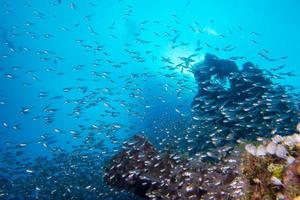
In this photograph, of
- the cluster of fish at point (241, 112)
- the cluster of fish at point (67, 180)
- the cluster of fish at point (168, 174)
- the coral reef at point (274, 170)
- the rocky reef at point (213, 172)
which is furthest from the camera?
the cluster of fish at point (241, 112)

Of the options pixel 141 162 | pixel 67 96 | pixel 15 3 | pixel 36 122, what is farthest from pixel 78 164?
pixel 36 122

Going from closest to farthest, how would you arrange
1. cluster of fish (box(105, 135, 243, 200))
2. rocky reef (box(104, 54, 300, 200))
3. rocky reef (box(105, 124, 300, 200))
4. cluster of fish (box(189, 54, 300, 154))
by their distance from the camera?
rocky reef (box(105, 124, 300, 200))
rocky reef (box(104, 54, 300, 200))
cluster of fish (box(105, 135, 243, 200))
cluster of fish (box(189, 54, 300, 154))

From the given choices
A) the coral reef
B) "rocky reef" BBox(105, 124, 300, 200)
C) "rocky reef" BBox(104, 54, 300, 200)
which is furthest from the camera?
"rocky reef" BBox(104, 54, 300, 200)

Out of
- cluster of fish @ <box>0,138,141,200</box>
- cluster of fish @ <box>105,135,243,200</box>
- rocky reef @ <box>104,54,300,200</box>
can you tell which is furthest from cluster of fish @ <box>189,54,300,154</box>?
cluster of fish @ <box>0,138,141,200</box>

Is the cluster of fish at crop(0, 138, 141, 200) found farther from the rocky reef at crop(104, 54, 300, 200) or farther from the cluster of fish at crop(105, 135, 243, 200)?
the rocky reef at crop(104, 54, 300, 200)

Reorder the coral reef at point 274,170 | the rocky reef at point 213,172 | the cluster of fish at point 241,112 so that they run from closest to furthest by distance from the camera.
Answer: the coral reef at point 274,170, the rocky reef at point 213,172, the cluster of fish at point 241,112

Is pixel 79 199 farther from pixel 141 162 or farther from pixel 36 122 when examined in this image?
pixel 36 122

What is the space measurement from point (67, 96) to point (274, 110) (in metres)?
46.0

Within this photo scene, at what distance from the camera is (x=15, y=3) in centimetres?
3775

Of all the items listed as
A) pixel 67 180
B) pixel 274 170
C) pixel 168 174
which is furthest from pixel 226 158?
pixel 67 180

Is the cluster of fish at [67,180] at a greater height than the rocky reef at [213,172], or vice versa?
the cluster of fish at [67,180]

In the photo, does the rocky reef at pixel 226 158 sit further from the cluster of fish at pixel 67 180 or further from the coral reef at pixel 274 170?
the cluster of fish at pixel 67 180

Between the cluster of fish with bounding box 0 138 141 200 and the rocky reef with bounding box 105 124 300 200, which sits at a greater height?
the cluster of fish with bounding box 0 138 141 200

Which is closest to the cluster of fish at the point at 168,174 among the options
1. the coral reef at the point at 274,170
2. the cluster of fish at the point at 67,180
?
the coral reef at the point at 274,170
